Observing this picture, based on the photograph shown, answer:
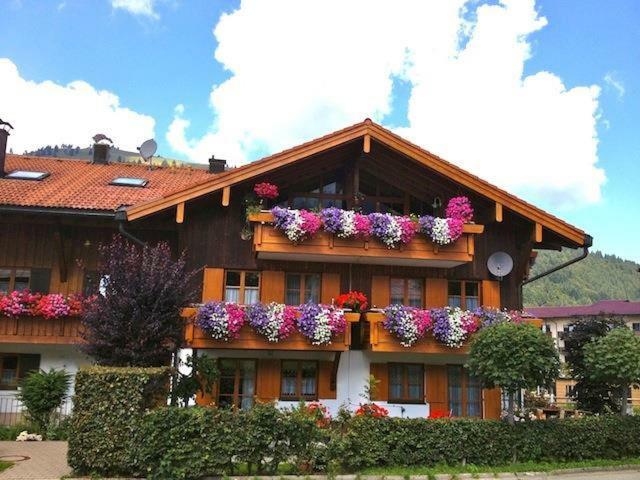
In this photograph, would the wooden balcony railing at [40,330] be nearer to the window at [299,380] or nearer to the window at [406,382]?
the window at [299,380]

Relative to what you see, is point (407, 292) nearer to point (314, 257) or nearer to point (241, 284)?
point (314, 257)

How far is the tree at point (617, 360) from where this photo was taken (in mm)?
14125

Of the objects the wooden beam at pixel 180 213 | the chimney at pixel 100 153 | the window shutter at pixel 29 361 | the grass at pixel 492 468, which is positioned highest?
the chimney at pixel 100 153

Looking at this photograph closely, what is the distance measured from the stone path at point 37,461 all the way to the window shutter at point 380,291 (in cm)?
889

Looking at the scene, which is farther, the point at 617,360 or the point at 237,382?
the point at 237,382

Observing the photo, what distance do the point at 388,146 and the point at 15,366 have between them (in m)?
12.6

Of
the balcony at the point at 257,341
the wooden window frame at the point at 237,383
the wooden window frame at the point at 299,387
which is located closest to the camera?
the balcony at the point at 257,341

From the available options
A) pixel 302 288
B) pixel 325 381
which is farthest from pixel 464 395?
pixel 302 288

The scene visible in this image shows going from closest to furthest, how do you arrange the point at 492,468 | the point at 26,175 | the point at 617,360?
1. the point at 492,468
2. the point at 617,360
3. the point at 26,175

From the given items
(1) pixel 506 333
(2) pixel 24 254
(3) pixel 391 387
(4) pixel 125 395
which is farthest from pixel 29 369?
(1) pixel 506 333

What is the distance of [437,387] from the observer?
1736 centimetres

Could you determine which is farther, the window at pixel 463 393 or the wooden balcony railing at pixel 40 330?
the window at pixel 463 393

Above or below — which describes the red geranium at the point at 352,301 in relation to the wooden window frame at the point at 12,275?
below

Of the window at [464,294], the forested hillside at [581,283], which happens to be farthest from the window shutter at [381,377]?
the forested hillside at [581,283]
